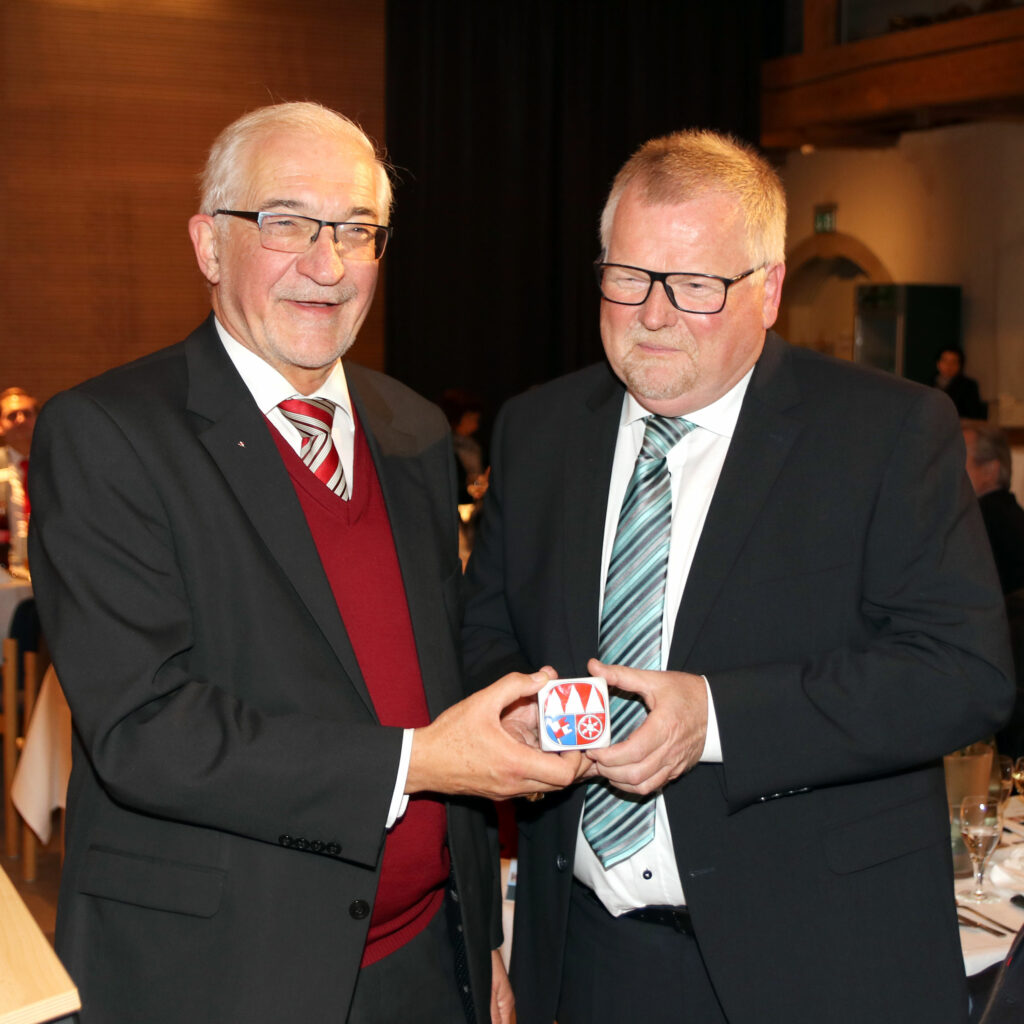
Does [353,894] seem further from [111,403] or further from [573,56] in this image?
[573,56]

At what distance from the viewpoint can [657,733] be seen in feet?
5.69

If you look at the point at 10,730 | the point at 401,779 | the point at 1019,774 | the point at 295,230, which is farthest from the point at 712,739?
the point at 10,730

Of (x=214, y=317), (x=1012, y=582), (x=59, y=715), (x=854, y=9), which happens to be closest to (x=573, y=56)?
(x=854, y=9)

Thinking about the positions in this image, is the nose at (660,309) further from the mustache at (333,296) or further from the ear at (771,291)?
the mustache at (333,296)

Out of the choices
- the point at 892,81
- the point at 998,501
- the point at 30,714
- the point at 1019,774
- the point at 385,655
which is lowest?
the point at 30,714

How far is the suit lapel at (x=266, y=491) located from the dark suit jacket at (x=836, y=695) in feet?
1.48

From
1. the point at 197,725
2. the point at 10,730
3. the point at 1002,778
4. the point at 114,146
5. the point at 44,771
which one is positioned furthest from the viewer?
the point at 114,146

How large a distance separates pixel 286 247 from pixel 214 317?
0.18m

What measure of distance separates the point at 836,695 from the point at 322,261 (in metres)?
1.05

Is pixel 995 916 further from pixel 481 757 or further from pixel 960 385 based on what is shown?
pixel 960 385

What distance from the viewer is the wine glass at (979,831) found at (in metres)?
2.38

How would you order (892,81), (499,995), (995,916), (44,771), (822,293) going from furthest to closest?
(822,293), (892,81), (44,771), (995,916), (499,995)

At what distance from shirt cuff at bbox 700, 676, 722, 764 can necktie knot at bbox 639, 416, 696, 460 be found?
420 mm

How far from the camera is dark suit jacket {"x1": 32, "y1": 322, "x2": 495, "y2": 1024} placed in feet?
5.44
